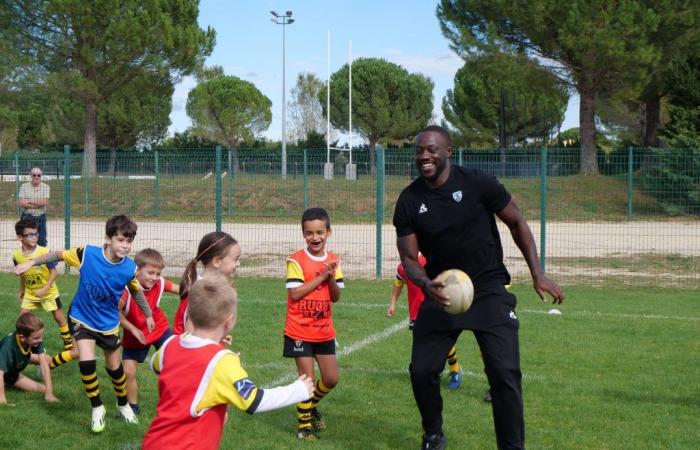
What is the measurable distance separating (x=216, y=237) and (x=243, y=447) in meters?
1.53

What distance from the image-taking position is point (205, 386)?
3.48 m

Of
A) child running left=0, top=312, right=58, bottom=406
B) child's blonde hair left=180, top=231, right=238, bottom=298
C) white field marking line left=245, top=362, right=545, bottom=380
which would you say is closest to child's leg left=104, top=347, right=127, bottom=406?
child running left=0, top=312, right=58, bottom=406

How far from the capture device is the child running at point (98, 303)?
6039mm

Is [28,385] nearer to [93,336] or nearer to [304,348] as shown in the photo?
[93,336]

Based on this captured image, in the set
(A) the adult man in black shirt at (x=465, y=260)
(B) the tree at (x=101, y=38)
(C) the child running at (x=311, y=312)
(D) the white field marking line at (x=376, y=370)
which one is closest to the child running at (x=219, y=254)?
(C) the child running at (x=311, y=312)

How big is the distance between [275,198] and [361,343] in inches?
528

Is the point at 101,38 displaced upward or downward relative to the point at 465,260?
upward

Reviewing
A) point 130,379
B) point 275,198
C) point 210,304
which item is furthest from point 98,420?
point 275,198

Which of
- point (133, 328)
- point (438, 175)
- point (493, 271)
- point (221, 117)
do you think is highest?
point (221, 117)

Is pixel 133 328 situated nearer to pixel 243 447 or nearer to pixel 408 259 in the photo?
pixel 243 447

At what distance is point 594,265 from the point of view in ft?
55.4

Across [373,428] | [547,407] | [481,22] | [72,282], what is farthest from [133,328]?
[481,22]

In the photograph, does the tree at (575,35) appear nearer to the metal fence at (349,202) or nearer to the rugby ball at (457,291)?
the metal fence at (349,202)

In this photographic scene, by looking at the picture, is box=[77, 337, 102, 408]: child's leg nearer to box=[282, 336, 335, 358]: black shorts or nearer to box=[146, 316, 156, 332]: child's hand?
box=[146, 316, 156, 332]: child's hand
